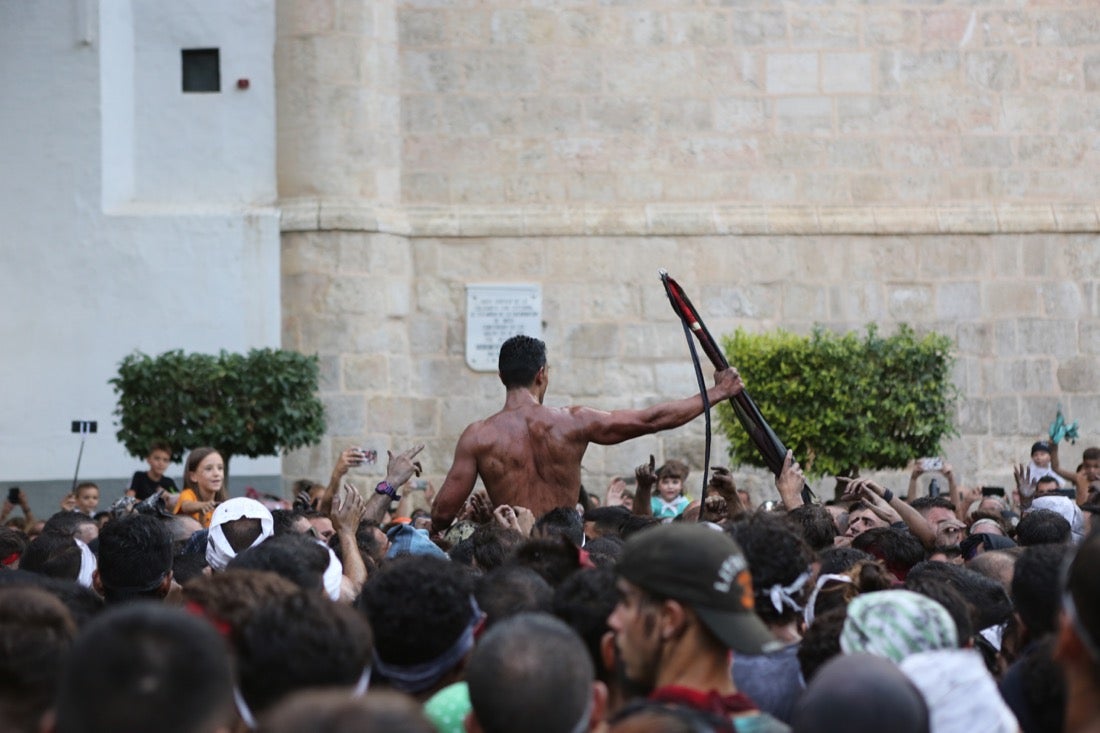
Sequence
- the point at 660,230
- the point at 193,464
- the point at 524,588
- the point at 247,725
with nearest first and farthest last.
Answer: the point at 247,725 < the point at 524,588 < the point at 193,464 < the point at 660,230

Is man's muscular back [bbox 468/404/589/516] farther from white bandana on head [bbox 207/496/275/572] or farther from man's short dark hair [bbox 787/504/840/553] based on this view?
white bandana on head [bbox 207/496/275/572]

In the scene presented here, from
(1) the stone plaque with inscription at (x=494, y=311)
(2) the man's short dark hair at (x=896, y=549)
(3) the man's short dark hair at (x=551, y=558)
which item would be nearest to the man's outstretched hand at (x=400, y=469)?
(2) the man's short dark hair at (x=896, y=549)

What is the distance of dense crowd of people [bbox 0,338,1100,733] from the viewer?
103 inches

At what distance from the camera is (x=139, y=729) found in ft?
8.12

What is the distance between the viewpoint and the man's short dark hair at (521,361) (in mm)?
7535

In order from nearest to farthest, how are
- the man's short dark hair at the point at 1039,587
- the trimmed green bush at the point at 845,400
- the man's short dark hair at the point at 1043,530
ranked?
the man's short dark hair at the point at 1039,587 → the man's short dark hair at the point at 1043,530 → the trimmed green bush at the point at 845,400

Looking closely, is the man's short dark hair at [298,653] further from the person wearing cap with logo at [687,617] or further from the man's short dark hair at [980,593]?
the man's short dark hair at [980,593]

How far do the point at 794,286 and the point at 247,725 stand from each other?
12.6 meters

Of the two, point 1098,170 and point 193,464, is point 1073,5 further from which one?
point 193,464

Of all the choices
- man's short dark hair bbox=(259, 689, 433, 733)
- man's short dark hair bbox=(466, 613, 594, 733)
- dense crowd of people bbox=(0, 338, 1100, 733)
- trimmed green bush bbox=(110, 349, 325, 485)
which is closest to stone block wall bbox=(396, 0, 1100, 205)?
trimmed green bush bbox=(110, 349, 325, 485)

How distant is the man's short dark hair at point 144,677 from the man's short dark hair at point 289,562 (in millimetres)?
1784

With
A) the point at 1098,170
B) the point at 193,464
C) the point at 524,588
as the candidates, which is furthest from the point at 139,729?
the point at 1098,170

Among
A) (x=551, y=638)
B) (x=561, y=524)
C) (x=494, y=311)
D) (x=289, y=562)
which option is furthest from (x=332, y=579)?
(x=494, y=311)

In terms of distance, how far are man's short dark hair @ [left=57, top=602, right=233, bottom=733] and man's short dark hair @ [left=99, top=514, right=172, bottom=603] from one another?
2.71m
